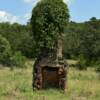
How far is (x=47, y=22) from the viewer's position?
1888 centimetres

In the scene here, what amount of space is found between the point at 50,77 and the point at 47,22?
240 cm

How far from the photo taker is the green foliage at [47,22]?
61.3 feet

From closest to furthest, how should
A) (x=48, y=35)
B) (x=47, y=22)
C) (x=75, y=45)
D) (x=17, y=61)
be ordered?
(x=48, y=35), (x=47, y=22), (x=17, y=61), (x=75, y=45)

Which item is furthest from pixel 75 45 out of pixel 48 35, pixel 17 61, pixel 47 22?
pixel 48 35

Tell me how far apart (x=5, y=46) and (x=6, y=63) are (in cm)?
404

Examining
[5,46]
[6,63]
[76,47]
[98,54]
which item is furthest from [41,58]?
[76,47]

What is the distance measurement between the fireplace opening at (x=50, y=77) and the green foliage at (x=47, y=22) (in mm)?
1013

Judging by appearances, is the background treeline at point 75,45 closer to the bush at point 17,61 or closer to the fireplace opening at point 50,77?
Answer: the bush at point 17,61

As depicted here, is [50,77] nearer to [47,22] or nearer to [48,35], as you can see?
[48,35]

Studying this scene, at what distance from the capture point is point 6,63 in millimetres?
46562

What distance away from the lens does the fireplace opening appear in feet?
61.5

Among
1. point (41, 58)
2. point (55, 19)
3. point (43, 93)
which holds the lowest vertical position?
point (43, 93)

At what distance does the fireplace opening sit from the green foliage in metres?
1.01

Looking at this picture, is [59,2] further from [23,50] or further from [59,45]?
[23,50]
